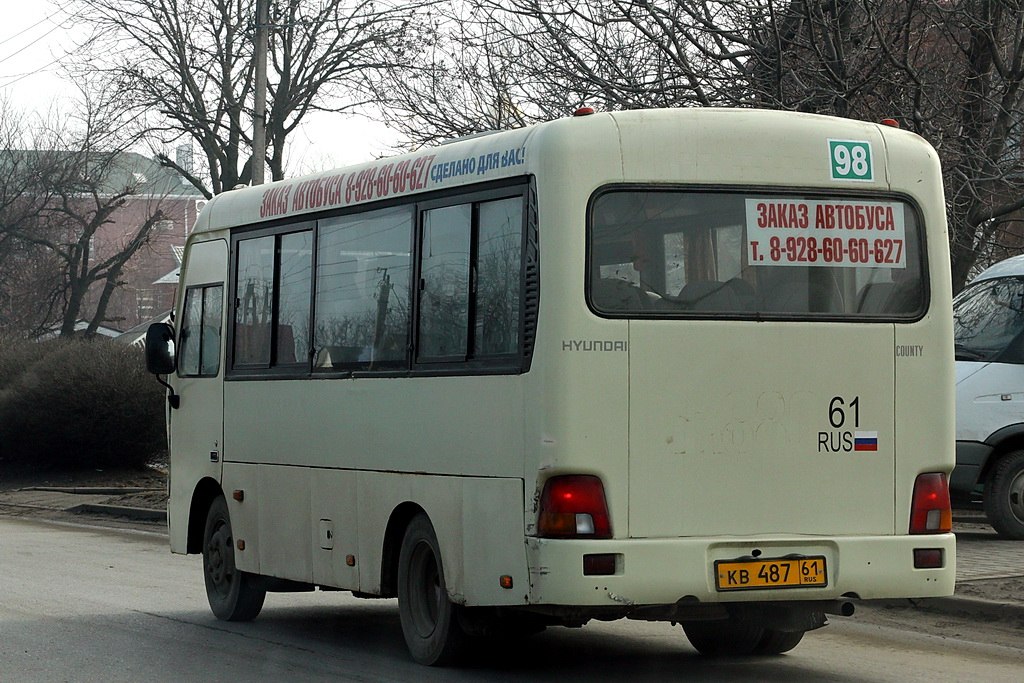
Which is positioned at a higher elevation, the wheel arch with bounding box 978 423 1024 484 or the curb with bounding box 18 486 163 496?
the wheel arch with bounding box 978 423 1024 484

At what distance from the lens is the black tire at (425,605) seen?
8789 mm

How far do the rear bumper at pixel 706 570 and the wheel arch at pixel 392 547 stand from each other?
1610mm

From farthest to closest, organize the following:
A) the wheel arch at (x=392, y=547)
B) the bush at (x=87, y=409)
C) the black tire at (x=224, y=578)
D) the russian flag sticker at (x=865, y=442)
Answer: the bush at (x=87, y=409), the black tire at (x=224, y=578), the wheel arch at (x=392, y=547), the russian flag sticker at (x=865, y=442)

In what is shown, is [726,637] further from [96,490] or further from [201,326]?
[96,490]

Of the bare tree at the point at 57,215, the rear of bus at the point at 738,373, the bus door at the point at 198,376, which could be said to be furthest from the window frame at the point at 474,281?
the bare tree at the point at 57,215

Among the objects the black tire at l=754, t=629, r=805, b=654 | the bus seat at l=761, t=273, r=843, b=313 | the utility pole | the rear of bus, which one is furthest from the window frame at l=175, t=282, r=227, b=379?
the utility pole

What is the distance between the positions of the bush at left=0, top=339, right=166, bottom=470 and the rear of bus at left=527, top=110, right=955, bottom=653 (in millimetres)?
21538

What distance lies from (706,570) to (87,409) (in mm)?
22497

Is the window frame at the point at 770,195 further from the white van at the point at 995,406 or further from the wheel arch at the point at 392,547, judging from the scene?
the white van at the point at 995,406

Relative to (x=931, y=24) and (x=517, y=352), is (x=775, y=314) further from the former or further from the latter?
(x=931, y=24)

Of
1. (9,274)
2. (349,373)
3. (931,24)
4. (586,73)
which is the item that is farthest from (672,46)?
(9,274)

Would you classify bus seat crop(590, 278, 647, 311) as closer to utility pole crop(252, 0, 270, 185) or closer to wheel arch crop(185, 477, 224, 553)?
wheel arch crop(185, 477, 224, 553)

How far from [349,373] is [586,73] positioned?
8595 mm

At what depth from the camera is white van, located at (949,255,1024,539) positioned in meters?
15.0
